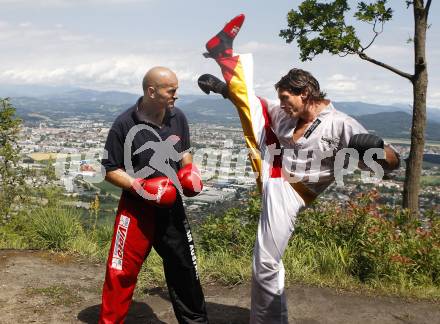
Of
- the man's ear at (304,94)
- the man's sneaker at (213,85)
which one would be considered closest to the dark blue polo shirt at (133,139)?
the man's sneaker at (213,85)

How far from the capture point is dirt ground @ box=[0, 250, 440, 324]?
4580 millimetres

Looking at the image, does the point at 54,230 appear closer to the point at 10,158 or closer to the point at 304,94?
the point at 10,158

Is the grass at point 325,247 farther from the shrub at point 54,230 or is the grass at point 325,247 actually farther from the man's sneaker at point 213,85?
the man's sneaker at point 213,85

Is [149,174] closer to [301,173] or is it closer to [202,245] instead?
[301,173]

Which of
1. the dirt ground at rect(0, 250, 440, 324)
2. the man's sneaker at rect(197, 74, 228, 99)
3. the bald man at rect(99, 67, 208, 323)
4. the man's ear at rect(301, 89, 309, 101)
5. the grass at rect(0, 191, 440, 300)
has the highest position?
the man's sneaker at rect(197, 74, 228, 99)

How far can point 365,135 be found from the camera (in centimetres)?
309

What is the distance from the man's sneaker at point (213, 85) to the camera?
12.7 ft

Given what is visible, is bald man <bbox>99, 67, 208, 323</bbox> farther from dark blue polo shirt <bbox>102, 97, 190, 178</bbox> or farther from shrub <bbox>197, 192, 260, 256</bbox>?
shrub <bbox>197, 192, 260, 256</bbox>

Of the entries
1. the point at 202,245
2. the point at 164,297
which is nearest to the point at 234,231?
the point at 202,245

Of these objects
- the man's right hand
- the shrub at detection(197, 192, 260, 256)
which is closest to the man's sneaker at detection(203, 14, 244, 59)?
the man's right hand

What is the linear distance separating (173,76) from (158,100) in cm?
20

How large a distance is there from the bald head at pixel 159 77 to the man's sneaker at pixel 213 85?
0.39m

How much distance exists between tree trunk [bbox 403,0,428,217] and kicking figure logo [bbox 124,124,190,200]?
450 cm

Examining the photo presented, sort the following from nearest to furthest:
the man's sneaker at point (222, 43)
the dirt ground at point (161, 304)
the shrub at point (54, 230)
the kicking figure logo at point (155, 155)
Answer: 1. the kicking figure logo at point (155, 155)
2. the man's sneaker at point (222, 43)
3. the dirt ground at point (161, 304)
4. the shrub at point (54, 230)
